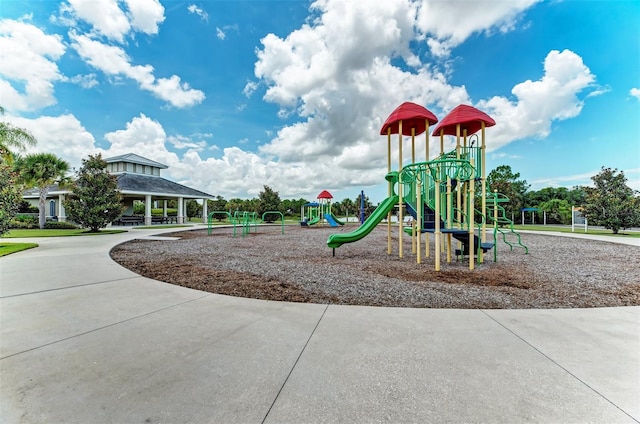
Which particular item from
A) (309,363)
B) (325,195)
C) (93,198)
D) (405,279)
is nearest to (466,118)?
(405,279)

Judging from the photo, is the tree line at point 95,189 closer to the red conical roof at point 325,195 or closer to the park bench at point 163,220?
the park bench at point 163,220

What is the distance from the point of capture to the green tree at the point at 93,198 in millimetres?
16562

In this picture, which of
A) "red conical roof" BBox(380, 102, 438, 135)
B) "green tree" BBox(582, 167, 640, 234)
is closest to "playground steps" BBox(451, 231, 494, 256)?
"red conical roof" BBox(380, 102, 438, 135)

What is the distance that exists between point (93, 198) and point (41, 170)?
279 inches

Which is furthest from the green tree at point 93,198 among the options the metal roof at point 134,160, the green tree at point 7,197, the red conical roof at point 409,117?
the red conical roof at point 409,117

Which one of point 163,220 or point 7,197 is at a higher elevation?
point 7,197

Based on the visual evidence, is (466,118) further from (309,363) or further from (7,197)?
(7,197)

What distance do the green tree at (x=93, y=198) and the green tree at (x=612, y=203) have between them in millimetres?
31308

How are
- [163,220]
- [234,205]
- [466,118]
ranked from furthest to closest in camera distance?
1. [234,205]
2. [163,220]
3. [466,118]

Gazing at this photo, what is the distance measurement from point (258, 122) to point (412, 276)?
692 inches

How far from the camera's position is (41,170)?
19594 mm

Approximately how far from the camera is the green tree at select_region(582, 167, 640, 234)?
17203 millimetres

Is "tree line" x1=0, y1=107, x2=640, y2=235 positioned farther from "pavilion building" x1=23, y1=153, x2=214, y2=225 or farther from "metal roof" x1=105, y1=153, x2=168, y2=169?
"metal roof" x1=105, y1=153, x2=168, y2=169

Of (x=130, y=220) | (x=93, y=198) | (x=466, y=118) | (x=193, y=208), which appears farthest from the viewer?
(x=193, y=208)
